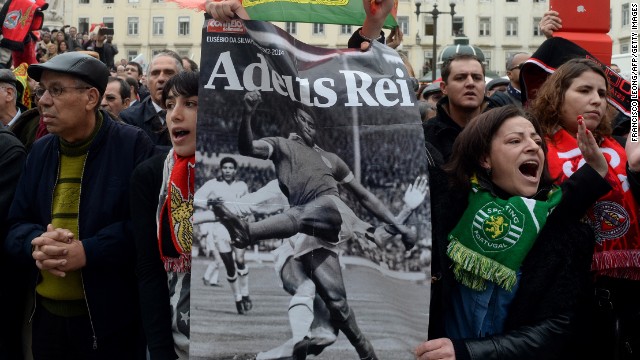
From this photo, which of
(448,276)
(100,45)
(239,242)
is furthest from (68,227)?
(100,45)

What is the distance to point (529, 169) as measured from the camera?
3.04 metres

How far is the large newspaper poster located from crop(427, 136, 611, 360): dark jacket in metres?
0.23

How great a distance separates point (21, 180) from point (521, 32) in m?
65.4

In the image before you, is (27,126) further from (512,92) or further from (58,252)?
(512,92)

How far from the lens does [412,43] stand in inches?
2586

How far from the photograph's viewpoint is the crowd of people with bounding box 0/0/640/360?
2.76m

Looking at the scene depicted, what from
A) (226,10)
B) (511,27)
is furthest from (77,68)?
(511,27)

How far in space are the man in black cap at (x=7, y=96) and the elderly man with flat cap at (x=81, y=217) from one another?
2.16m

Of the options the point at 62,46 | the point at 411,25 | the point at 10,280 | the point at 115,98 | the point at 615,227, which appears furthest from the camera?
the point at 411,25

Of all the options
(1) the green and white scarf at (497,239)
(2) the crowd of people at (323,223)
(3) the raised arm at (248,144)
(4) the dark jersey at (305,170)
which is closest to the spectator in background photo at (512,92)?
(2) the crowd of people at (323,223)

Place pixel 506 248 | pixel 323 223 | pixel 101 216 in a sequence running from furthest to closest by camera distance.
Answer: pixel 101 216 → pixel 506 248 → pixel 323 223

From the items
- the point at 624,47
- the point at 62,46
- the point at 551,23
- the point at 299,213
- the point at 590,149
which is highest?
the point at 624,47

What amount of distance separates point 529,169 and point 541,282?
1.44ft

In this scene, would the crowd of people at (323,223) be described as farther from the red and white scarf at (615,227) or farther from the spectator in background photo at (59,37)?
the spectator in background photo at (59,37)
